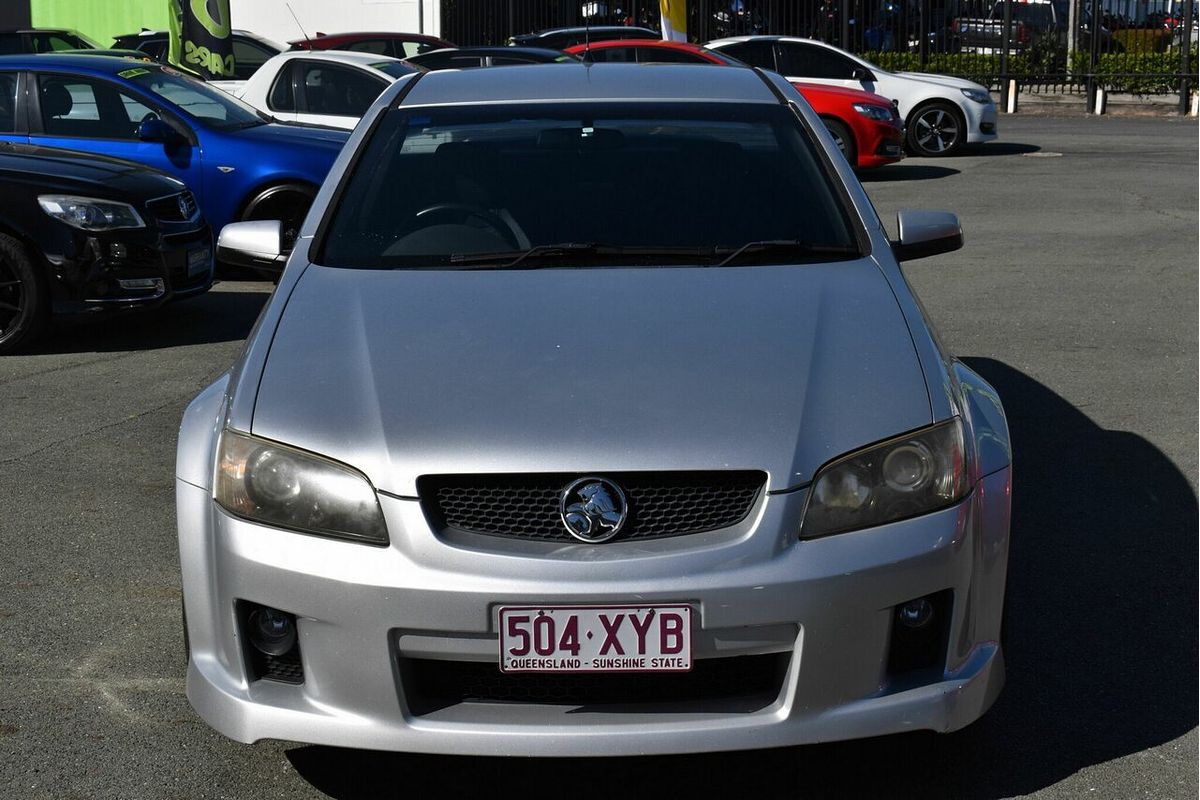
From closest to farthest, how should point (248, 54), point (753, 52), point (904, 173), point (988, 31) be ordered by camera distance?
1. point (904, 173)
2. point (753, 52)
3. point (248, 54)
4. point (988, 31)

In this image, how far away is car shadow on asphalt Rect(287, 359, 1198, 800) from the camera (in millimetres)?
3414

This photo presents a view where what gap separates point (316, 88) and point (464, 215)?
9186 millimetres

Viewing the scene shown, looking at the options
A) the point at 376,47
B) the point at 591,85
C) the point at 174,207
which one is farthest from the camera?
the point at 376,47

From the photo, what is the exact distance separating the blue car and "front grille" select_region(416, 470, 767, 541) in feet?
24.7

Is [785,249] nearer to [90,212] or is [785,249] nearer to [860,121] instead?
[90,212]

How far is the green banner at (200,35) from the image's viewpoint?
1672 centimetres

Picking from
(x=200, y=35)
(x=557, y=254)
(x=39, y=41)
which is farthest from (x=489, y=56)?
(x=557, y=254)

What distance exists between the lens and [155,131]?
1007cm

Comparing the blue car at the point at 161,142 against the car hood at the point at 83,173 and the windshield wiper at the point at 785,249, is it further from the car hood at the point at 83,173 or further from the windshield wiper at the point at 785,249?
the windshield wiper at the point at 785,249

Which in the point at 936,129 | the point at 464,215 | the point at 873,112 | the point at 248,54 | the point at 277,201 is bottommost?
the point at 936,129

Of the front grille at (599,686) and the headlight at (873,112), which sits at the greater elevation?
the headlight at (873,112)

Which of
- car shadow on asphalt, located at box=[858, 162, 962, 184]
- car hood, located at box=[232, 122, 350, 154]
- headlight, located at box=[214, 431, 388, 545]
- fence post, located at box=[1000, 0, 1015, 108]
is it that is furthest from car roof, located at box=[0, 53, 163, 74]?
fence post, located at box=[1000, 0, 1015, 108]

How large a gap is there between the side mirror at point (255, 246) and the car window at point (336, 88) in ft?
28.1

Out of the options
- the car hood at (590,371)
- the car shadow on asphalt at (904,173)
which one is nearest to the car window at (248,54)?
the car shadow on asphalt at (904,173)
